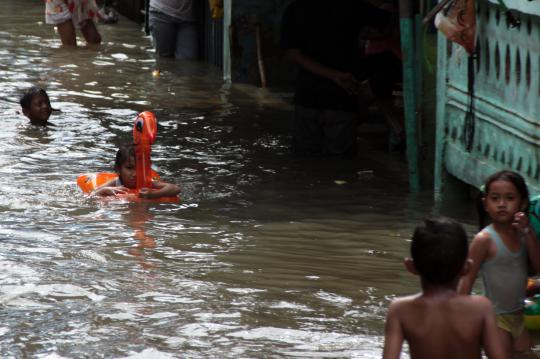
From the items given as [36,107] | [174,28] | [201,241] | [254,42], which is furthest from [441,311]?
[174,28]

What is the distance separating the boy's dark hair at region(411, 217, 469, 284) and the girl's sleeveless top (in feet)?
4.05

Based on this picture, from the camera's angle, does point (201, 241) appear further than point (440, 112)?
No

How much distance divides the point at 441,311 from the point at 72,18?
1615 cm

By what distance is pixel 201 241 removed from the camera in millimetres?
7918

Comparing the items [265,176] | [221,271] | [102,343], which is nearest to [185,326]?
[102,343]

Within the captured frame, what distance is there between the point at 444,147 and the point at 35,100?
16.5 feet

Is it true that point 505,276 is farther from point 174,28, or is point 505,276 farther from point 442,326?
point 174,28

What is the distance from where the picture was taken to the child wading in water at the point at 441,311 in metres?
4.11

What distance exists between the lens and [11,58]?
60.7 feet

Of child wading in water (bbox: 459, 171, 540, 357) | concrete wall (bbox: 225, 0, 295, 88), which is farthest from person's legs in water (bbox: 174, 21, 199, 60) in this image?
child wading in water (bbox: 459, 171, 540, 357)

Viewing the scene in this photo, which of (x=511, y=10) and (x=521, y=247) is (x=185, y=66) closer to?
(x=511, y=10)

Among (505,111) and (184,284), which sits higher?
(505,111)

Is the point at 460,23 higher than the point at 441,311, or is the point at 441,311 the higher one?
the point at 460,23

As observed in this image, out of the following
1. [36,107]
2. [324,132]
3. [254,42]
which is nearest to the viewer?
[324,132]
